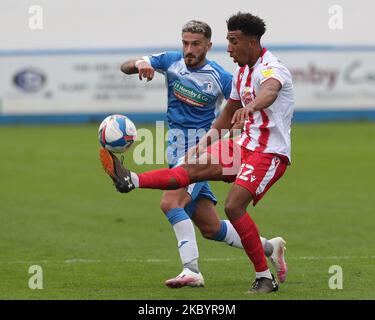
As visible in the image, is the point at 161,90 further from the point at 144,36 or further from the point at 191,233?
the point at 191,233

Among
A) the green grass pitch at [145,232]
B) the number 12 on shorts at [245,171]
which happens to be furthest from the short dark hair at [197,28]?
the green grass pitch at [145,232]

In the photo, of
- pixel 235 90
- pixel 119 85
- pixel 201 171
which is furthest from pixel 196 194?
pixel 119 85

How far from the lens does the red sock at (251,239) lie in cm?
834

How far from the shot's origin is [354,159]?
21.9m

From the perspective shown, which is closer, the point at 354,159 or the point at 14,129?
the point at 354,159

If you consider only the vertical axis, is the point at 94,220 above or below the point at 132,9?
below

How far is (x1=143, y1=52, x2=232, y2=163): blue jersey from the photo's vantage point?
9.42 m

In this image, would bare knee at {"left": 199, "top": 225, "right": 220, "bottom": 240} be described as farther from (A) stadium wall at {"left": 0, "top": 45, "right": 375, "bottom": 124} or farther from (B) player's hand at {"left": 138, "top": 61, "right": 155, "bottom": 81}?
(A) stadium wall at {"left": 0, "top": 45, "right": 375, "bottom": 124}

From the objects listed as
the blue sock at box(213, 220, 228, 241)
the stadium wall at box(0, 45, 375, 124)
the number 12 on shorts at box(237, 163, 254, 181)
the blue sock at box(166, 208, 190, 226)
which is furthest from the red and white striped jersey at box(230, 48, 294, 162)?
the stadium wall at box(0, 45, 375, 124)

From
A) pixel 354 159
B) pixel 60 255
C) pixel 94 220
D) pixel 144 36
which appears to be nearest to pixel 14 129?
pixel 144 36

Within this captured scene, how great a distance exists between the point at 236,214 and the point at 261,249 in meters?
0.41

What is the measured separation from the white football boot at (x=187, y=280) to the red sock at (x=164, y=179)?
82 centimetres

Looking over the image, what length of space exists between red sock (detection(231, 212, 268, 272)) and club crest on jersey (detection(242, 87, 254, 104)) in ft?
3.26

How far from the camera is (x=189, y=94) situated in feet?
30.9
